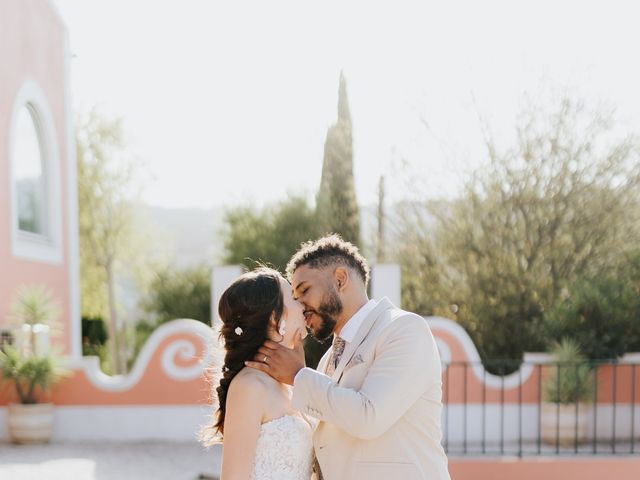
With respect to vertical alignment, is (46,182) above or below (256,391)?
above

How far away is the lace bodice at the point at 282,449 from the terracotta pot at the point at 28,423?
674 centimetres

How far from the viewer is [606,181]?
42.0ft

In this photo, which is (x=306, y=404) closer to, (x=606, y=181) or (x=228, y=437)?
(x=228, y=437)

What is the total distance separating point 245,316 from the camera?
2982mm

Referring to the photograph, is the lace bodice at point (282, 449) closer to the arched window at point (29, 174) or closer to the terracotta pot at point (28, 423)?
the terracotta pot at point (28, 423)

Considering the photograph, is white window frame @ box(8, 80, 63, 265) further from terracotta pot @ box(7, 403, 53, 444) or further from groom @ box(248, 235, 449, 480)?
groom @ box(248, 235, 449, 480)

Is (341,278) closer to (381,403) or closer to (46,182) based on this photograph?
(381,403)

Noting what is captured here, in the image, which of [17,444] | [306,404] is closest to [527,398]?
[17,444]

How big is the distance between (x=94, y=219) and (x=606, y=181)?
576 inches

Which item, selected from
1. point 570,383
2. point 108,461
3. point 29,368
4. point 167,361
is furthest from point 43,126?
point 570,383

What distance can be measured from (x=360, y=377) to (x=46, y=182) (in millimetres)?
11191

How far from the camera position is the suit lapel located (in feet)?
9.70

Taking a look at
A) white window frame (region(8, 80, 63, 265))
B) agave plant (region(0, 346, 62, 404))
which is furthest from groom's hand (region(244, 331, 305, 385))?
white window frame (region(8, 80, 63, 265))

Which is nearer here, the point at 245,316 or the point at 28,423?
the point at 245,316
